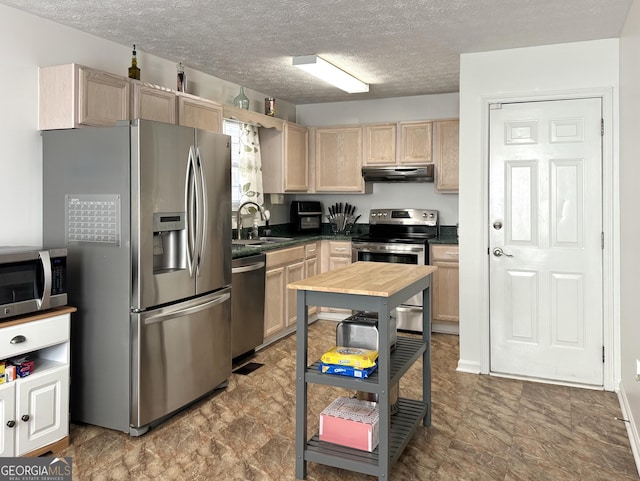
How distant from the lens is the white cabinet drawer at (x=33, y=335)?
250 cm

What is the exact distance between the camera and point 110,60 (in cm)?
366

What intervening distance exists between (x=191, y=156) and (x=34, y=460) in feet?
6.04

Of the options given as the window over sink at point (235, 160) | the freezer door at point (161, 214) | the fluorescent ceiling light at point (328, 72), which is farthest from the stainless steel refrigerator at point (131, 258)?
the window over sink at point (235, 160)

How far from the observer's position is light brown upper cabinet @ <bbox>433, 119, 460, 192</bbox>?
5387 mm

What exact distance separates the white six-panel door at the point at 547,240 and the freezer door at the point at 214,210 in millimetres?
1987

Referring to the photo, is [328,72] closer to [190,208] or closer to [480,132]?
[480,132]

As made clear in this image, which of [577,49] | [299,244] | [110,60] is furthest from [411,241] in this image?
[110,60]

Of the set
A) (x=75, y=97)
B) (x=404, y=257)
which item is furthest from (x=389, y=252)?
(x=75, y=97)

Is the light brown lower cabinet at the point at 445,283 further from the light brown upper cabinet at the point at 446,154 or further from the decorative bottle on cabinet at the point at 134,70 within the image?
the decorative bottle on cabinet at the point at 134,70

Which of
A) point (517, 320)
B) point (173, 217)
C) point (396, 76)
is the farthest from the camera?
point (396, 76)

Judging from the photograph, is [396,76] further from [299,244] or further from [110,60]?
[110,60]

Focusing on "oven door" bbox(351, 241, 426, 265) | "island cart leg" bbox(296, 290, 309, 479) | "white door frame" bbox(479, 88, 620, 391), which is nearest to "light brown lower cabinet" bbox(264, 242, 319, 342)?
"oven door" bbox(351, 241, 426, 265)

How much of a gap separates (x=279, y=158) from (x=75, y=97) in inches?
107

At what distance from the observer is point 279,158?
18.2 ft
